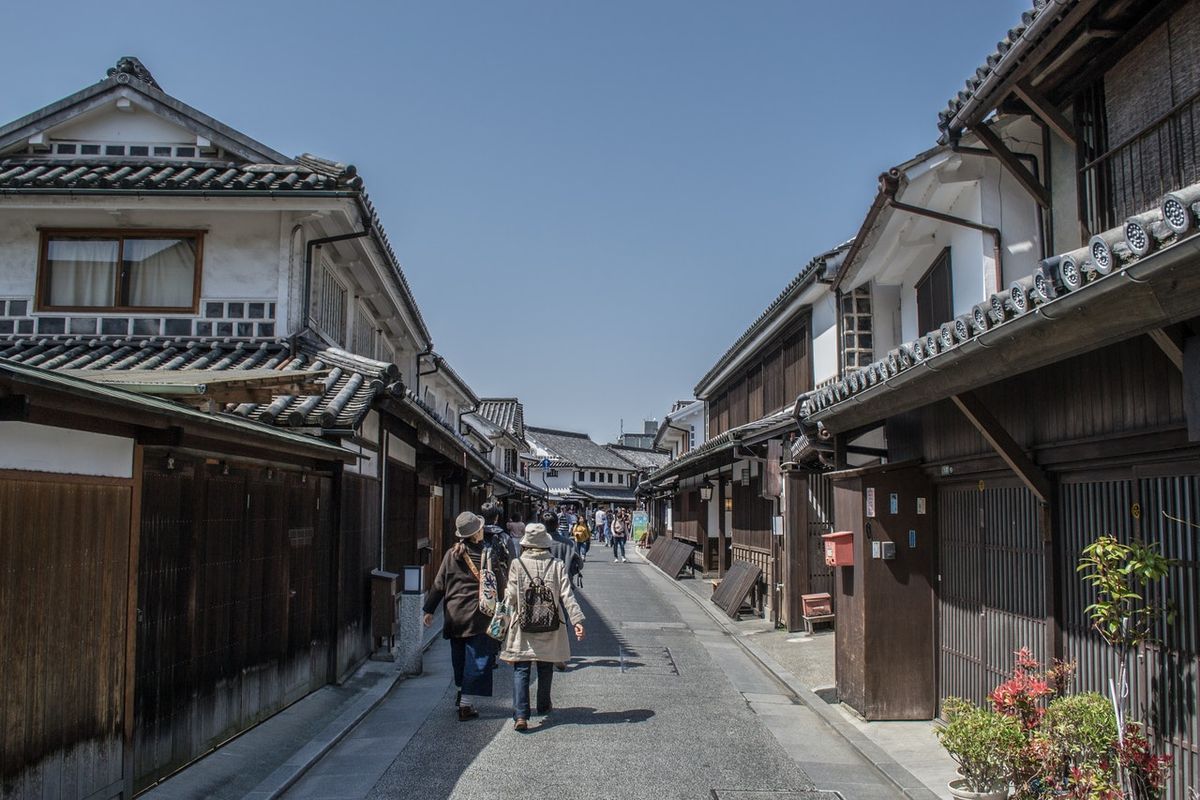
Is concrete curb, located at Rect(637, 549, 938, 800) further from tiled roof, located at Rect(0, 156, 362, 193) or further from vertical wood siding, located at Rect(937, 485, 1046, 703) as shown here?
tiled roof, located at Rect(0, 156, 362, 193)

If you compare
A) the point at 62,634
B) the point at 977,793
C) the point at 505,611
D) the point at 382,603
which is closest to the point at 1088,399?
the point at 977,793

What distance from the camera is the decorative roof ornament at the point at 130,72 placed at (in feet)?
46.4

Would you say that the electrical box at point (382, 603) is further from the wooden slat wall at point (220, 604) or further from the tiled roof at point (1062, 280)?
the tiled roof at point (1062, 280)

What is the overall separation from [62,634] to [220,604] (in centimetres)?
241

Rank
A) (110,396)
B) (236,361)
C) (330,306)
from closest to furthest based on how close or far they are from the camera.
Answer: (110,396)
(236,361)
(330,306)

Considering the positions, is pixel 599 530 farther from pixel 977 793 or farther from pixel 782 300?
pixel 977 793

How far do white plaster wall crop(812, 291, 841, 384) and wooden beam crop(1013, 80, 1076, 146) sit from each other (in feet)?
24.7

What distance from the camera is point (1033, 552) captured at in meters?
8.01

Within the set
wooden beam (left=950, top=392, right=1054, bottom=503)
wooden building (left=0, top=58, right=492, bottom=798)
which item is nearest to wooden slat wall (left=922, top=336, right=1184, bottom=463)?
wooden beam (left=950, top=392, right=1054, bottom=503)

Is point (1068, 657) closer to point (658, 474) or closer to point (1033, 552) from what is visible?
point (1033, 552)

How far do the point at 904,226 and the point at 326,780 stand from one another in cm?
920

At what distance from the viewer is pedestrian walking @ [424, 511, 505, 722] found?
32.9ft

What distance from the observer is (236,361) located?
12.5m

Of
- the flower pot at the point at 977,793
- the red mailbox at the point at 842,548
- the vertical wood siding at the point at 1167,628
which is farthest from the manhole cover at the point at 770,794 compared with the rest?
the red mailbox at the point at 842,548
